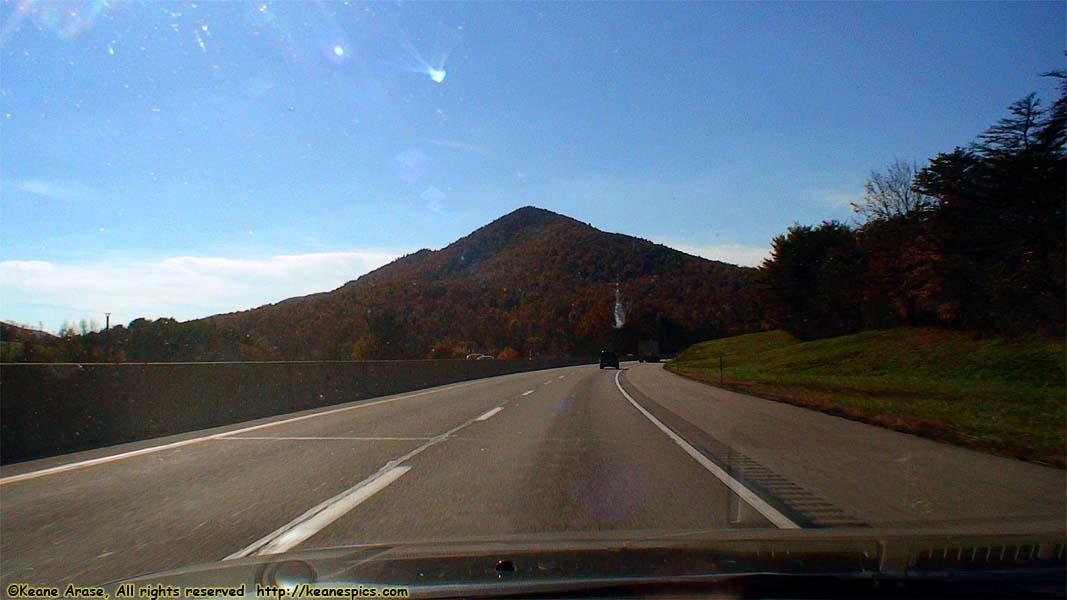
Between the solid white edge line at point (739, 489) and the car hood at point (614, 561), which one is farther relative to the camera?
the solid white edge line at point (739, 489)

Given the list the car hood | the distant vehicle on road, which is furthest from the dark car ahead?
the car hood

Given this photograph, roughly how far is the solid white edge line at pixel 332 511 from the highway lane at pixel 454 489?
28 millimetres

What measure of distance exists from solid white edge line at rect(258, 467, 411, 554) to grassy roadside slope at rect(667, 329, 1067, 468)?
8.91 meters

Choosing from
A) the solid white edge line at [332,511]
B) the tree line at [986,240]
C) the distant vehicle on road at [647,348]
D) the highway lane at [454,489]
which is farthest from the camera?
the distant vehicle on road at [647,348]

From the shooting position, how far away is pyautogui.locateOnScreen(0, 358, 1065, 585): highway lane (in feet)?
22.2

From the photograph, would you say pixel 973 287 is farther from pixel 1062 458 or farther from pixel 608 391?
pixel 1062 458

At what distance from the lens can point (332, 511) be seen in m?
7.73

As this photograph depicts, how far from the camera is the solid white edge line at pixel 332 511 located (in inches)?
254

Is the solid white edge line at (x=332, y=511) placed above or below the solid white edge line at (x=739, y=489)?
above

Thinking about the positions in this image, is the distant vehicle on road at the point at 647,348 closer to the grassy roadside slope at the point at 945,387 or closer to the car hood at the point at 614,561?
the grassy roadside slope at the point at 945,387

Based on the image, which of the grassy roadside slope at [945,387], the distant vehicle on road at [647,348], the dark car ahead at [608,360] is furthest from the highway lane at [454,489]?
the distant vehicle on road at [647,348]

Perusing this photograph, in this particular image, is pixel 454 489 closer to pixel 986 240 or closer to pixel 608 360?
pixel 986 240

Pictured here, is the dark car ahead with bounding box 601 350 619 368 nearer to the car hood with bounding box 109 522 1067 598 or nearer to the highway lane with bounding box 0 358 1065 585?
the highway lane with bounding box 0 358 1065 585

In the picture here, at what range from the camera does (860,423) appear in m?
17.0
